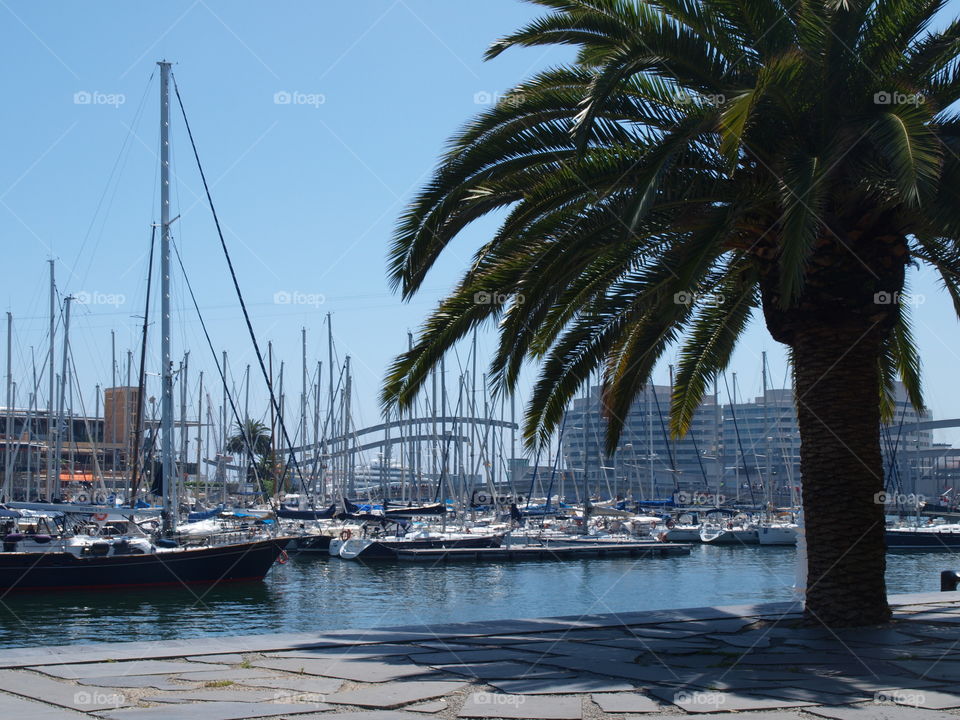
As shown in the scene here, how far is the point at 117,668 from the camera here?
815cm

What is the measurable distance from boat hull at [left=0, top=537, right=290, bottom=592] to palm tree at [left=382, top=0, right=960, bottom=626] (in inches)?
915

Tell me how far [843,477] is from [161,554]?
1035 inches

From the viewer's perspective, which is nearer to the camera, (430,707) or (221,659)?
(430,707)

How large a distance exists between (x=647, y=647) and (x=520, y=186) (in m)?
5.38

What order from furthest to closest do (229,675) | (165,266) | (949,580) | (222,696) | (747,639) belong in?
(165,266) → (949,580) → (747,639) → (229,675) → (222,696)

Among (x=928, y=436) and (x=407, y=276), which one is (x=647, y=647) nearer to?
(x=407, y=276)

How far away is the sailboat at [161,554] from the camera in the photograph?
31547mm

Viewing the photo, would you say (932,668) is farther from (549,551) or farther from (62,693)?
(549,551)

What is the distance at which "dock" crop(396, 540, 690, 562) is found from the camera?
45.8 metres

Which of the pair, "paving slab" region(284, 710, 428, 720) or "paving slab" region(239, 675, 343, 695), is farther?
"paving slab" region(239, 675, 343, 695)

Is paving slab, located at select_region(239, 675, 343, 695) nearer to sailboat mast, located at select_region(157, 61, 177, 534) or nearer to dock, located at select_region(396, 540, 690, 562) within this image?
sailboat mast, located at select_region(157, 61, 177, 534)

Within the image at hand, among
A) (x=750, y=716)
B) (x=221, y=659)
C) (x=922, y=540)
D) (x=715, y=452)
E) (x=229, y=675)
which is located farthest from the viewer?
(x=715, y=452)

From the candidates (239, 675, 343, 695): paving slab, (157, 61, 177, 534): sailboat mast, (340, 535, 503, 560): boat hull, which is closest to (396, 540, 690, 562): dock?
(340, 535, 503, 560): boat hull

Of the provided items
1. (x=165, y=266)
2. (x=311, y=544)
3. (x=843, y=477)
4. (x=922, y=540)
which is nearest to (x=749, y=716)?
(x=843, y=477)
